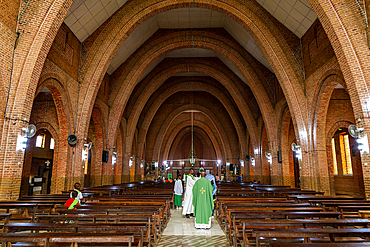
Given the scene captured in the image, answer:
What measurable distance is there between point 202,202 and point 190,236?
1.12m

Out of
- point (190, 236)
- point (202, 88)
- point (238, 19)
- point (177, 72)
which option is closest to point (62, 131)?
point (190, 236)

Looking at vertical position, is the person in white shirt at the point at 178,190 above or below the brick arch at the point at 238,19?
below

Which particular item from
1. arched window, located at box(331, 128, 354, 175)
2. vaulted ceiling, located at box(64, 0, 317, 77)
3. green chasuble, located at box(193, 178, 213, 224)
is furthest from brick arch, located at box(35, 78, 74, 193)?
arched window, located at box(331, 128, 354, 175)

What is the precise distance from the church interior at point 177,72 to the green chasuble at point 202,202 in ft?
1.74

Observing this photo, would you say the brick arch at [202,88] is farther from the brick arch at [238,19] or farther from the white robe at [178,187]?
the white robe at [178,187]

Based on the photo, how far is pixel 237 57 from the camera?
17.3 metres

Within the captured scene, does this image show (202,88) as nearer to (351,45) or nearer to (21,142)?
(351,45)

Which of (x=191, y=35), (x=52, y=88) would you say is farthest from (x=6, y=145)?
(x=191, y=35)

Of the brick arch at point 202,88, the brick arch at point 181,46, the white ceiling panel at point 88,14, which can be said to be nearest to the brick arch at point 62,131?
the white ceiling panel at point 88,14

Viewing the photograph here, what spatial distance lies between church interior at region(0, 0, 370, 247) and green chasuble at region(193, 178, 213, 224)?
531 millimetres

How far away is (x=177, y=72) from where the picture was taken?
2258 cm

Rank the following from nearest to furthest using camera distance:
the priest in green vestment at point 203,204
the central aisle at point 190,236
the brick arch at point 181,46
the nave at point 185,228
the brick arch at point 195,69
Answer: the nave at point 185,228, the central aisle at point 190,236, the priest in green vestment at point 203,204, the brick arch at point 181,46, the brick arch at point 195,69

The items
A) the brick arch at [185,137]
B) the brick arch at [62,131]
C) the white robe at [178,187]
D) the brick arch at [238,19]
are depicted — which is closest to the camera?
the white robe at [178,187]

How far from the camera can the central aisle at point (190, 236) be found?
207 inches
